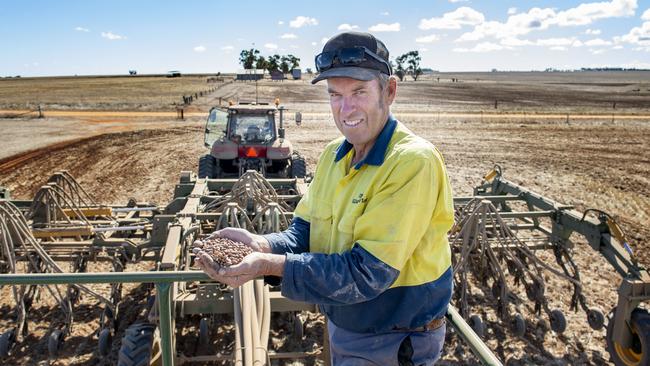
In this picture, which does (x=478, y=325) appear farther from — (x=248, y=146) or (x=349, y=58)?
(x=248, y=146)

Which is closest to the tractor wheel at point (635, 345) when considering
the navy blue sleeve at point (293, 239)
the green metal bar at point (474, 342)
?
the green metal bar at point (474, 342)

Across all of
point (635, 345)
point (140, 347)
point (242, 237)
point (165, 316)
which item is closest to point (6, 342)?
point (140, 347)

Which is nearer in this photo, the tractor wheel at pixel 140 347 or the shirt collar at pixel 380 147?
the shirt collar at pixel 380 147

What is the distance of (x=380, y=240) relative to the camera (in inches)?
65.1

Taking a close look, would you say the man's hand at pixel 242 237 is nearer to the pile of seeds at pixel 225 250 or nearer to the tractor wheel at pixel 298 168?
the pile of seeds at pixel 225 250

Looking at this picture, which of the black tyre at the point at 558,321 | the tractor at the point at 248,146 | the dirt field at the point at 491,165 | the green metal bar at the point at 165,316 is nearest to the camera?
the green metal bar at the point at 165,316

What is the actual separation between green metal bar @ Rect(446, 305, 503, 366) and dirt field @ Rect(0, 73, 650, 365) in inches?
113

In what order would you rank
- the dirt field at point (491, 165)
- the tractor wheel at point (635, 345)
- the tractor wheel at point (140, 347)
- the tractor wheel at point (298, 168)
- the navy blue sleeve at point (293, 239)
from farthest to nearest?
the tractor wheel at point (298, 168) < the dirt field at point (491, 165) < the tractor wheel at point (635, 345) < the tractor wheel at point (140, 347) < the navy blue sleeve at point (293, 239)

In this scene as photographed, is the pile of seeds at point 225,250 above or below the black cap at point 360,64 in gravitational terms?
below

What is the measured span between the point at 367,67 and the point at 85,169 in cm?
1329

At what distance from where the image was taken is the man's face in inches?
72.9

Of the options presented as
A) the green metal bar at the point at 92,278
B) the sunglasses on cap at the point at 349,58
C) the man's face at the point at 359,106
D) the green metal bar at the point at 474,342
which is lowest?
the green metal bar at the point at 474,342

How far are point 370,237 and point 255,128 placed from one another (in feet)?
26.5

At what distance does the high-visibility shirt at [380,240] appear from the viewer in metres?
1.65
